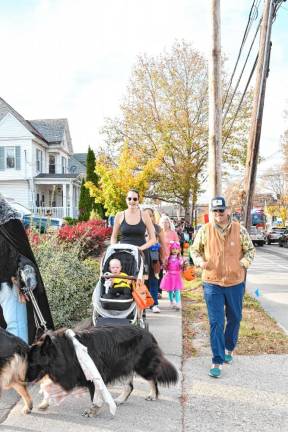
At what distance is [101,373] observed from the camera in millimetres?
4258

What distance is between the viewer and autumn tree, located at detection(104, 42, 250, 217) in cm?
3466

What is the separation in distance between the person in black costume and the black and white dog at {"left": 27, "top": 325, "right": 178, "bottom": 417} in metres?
0.99

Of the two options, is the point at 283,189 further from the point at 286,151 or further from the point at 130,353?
the point at 130,353

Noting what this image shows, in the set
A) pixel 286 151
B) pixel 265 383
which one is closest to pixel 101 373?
pixel 265 383

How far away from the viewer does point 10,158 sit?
122 ft

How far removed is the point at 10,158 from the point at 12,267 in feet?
111

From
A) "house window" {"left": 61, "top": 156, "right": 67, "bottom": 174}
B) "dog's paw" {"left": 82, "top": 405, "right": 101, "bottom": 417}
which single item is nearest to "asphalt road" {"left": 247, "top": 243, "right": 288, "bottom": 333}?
"dog's paw" {"left": 82, "top": 405, "right": 101, "bottom": 417}

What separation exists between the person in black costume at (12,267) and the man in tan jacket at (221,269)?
1933 mm

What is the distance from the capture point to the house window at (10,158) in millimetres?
37062

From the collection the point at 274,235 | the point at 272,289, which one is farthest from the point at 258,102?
the point at 274,235

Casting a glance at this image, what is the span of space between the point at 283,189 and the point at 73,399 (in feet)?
210

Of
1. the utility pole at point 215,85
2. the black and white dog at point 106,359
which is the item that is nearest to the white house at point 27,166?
the utility pole at point 215,85

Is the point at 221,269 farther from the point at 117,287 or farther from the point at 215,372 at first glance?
the point at 117,287

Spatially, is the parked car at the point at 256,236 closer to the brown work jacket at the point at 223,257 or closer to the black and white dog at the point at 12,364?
the brown work jacket at the point at 223,257
